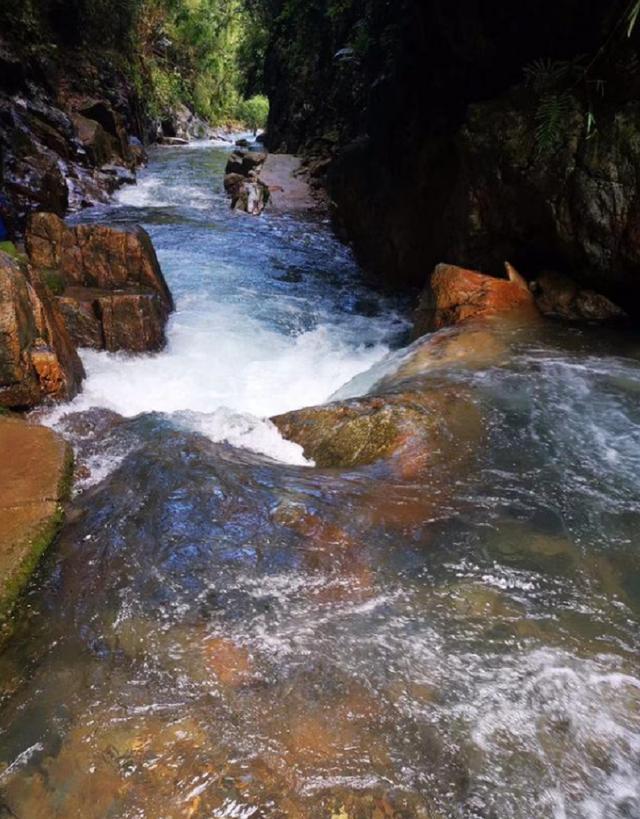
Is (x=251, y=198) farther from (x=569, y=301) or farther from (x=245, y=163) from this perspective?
(x=569, y=301)

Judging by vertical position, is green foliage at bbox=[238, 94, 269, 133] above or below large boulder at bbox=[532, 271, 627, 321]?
above

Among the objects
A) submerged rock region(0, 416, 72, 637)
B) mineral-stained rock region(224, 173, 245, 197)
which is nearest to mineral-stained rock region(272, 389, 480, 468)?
submerged rock region(0, 416, 72, 637)

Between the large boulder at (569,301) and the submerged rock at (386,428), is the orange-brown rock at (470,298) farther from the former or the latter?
the submerged rock at (386,428)

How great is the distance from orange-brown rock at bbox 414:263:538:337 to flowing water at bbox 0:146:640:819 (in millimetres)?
1858

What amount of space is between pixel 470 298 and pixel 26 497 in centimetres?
495

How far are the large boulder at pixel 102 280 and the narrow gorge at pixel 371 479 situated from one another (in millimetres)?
35

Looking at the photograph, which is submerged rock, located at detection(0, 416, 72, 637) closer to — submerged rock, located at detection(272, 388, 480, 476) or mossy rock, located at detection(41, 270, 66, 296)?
submerged rock, located at detection(272, 388, 480, 476)

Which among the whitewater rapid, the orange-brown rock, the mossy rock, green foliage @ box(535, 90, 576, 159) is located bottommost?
the whitewater rapid

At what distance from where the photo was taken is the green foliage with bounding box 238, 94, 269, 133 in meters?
41.0

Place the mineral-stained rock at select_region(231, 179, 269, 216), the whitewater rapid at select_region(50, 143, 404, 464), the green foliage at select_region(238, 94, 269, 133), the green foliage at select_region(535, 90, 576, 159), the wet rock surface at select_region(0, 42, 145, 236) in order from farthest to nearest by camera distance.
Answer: the green foliage at select_region(238, 94, 269, 133) → the mineral-stained rock at select_region(231, 179, 269, 216) → the wet rock surface at select_region(0, 42, 145, 236) → the green foliage at select_region(535, 90, 576, 159) → the whitewater rapid at select_region(50, 143, 404, 464)

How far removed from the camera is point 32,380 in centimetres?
431

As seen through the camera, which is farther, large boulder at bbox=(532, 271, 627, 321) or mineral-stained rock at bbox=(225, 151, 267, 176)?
mineral-stained rock at bbox=(225, 151, 267, 176)

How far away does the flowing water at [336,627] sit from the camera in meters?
Answer: 1.78

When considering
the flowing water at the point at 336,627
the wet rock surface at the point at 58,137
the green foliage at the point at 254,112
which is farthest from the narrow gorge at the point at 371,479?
the green foliage at the point at 254,112
